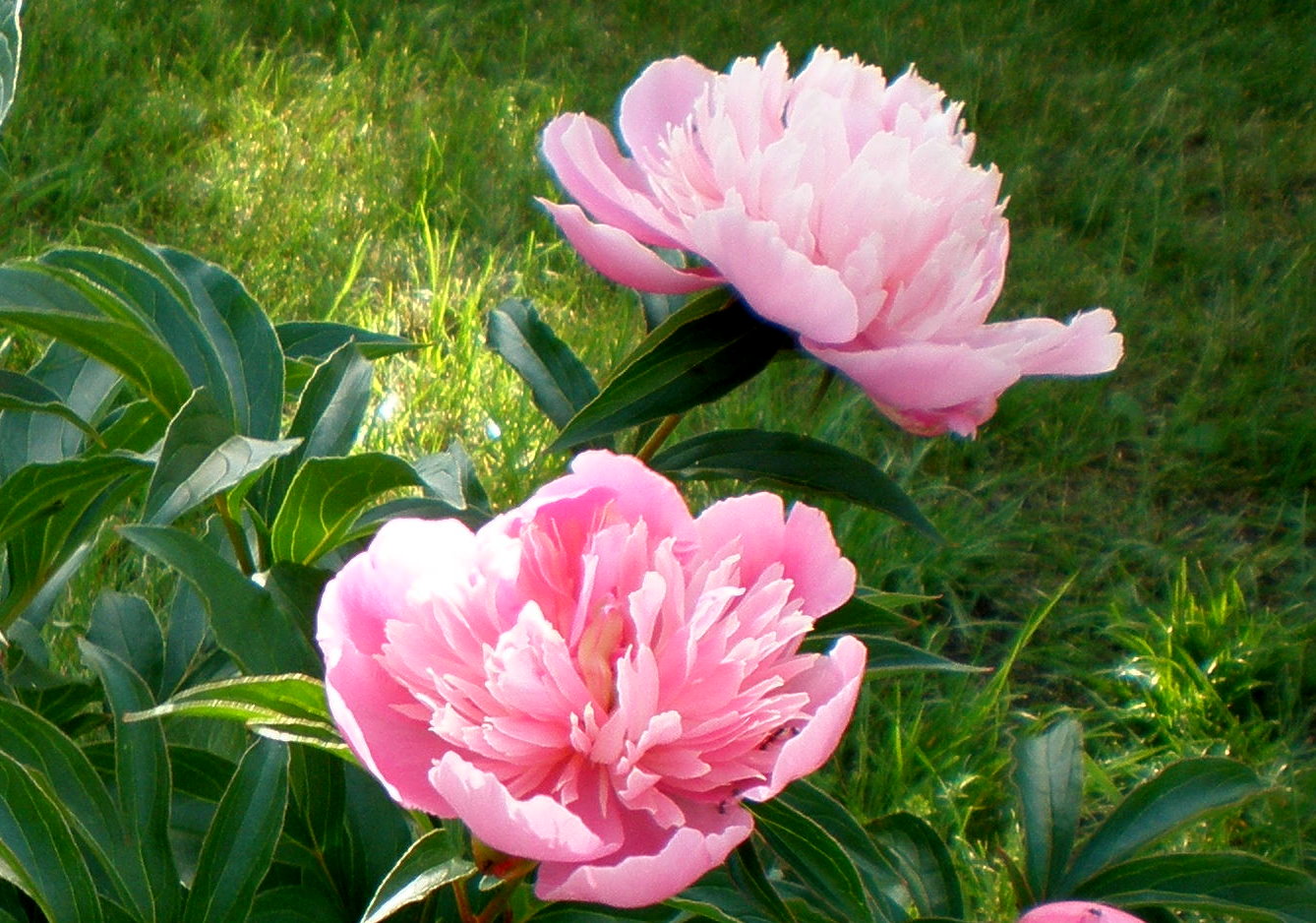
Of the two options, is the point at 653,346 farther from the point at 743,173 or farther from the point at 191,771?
the point at 191,771

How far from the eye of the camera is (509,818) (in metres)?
0.45

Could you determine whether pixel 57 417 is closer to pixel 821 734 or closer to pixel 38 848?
pixel 38 848

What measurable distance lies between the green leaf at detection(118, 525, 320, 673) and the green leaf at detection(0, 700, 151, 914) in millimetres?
109

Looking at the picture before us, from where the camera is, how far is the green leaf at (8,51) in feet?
1.96

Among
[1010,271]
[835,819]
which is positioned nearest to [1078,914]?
[835,819]

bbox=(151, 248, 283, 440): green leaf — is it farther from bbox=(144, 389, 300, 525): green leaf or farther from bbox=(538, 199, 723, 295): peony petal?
bbox=(538, 199, 723, 295): peony petal

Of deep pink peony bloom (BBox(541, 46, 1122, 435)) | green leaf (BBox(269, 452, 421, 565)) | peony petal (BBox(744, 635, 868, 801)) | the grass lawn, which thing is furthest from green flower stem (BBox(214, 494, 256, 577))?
the grass lawn

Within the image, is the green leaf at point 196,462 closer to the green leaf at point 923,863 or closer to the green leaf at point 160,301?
the green leaf at point 160,301

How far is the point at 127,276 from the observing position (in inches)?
27.4

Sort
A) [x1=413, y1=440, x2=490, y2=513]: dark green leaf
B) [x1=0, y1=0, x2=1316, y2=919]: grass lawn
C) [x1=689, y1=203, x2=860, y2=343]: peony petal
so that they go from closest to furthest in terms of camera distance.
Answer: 1. [x1=689, y1=203, x2=860, y2=343]: peony petal
2. [x1=413, y1=440, x2=490, y2=513]: dark green leaf
3. [x1=0, y1=0, x2=1316, y2=919]: grass lawn

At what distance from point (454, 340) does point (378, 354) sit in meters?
1.36

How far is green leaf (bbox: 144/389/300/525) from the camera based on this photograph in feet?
1.99

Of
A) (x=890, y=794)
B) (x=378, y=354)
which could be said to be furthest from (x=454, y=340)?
(x=378, y=354)

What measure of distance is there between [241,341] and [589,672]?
0.35 m
